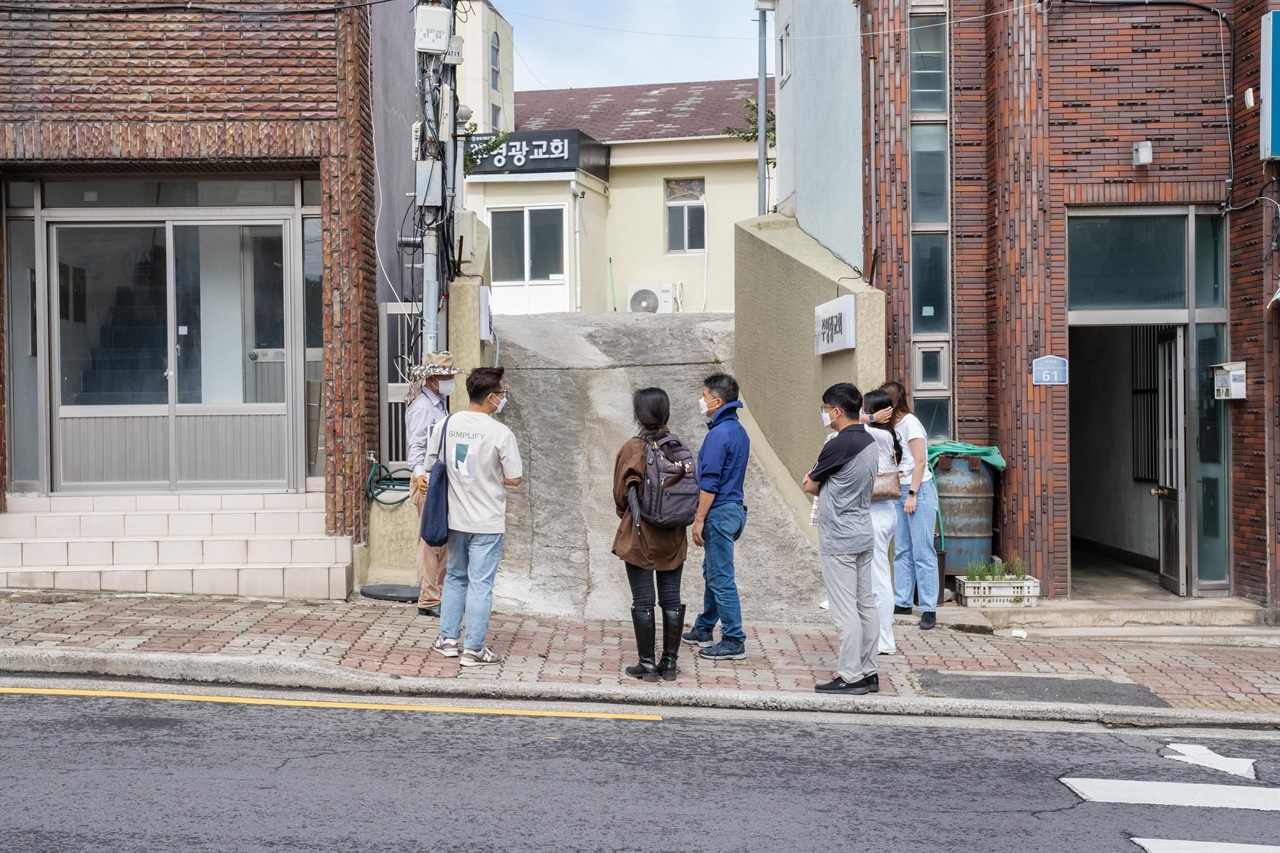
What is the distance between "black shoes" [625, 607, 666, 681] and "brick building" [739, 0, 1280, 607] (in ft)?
13.7

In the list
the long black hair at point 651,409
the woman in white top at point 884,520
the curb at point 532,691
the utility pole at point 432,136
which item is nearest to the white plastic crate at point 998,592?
the woman in white top at point 884,520

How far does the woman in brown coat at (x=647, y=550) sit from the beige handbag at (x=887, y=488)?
1.75 m

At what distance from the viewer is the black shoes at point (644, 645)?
747cm

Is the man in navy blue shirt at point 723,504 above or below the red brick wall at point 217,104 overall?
below

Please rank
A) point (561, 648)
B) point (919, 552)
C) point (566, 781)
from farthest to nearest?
point (919, 552) → point (561, 648) → point (566, 781)

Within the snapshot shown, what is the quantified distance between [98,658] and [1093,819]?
18.0 feet

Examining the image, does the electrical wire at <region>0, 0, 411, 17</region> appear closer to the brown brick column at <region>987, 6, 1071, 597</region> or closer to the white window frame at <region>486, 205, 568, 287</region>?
the brown brick column at <region>987, 6, 1071, 597</region>

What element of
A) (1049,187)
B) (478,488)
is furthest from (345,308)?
(1049,187)

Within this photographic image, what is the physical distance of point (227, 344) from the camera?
10828 millimetres

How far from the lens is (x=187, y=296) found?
10797 millimetres

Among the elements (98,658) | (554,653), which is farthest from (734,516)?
(98,658)

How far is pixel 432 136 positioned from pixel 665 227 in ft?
62.2

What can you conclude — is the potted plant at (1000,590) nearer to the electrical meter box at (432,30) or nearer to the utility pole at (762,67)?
the electrical meter box at (432,30)

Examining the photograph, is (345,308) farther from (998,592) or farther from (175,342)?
(998,592)
